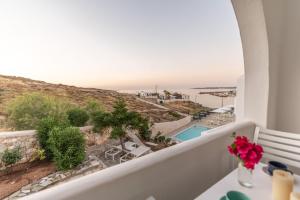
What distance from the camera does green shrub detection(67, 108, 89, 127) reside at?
1150 millimetres

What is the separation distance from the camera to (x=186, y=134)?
1.60 metres

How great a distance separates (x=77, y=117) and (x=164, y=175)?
62cm

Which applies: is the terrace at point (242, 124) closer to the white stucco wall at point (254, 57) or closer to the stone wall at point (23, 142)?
the white stucco wall at point (254, 57)

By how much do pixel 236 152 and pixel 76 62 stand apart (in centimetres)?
103

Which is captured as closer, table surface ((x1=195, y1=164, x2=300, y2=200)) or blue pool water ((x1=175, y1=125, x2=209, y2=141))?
table surface ((x1=195, y1=164, x2=300, y2=200))

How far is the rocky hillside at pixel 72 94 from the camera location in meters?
0.93

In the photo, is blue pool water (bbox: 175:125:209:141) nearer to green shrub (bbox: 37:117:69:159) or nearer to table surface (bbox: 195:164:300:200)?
table surface (bbox: 195:164:300:200)

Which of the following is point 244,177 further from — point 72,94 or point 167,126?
point 72,94

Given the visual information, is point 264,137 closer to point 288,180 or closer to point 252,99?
point 252,99

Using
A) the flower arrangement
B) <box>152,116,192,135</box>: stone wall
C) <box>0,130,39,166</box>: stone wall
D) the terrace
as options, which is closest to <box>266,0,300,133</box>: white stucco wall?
the terrace

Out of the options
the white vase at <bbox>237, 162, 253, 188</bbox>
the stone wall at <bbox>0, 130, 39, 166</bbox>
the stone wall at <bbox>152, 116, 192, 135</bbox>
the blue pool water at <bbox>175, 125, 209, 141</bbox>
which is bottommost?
the white vase at <bbox>237, 162, 253, 188</bbox>

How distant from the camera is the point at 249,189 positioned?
102 centimetres

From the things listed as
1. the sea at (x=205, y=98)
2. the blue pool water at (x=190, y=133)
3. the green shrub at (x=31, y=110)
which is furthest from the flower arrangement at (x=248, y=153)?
the green shrub at (x=31, y=110)

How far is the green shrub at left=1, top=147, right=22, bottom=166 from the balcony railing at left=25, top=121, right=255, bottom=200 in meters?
0.29
